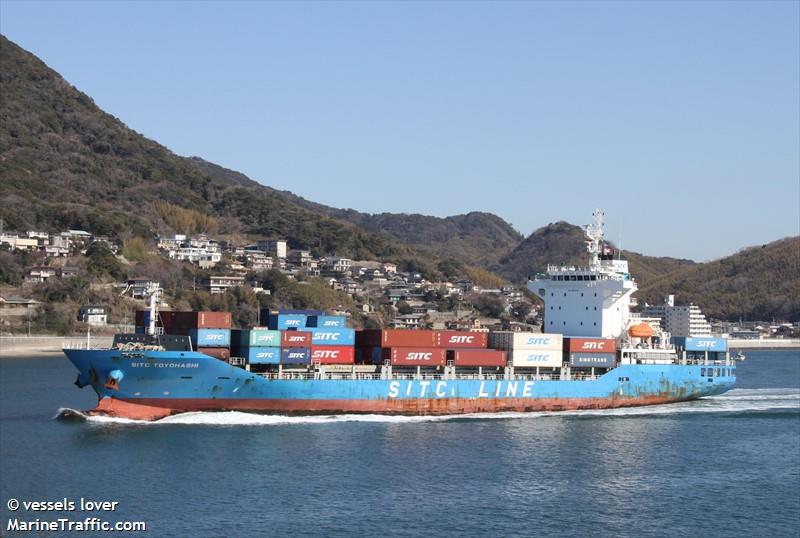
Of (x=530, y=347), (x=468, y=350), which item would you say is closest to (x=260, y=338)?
(x=468, y=350)

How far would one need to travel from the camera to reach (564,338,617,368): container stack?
165 feet

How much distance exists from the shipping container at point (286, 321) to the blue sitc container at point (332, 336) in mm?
938

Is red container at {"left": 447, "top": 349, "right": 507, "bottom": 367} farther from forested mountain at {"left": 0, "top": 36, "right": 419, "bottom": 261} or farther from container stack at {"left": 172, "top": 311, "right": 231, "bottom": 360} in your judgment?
forested mountain at {"left": 0, "top": 36, "right": 419, "bottom": 261}

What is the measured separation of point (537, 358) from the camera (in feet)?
161

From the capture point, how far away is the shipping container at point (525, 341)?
159 feet

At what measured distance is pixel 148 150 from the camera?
622 ft

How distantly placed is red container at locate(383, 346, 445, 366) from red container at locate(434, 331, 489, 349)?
19.6 inches

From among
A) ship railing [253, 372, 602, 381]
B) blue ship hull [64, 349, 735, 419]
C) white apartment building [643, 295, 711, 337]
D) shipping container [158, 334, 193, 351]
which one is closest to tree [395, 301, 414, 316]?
white apartment building [643, 295, 711, 337]

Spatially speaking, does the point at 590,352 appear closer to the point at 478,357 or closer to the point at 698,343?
the point at 478,357

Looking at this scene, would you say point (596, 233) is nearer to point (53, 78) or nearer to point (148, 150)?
point (148, 150)

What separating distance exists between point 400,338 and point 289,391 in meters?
6.04

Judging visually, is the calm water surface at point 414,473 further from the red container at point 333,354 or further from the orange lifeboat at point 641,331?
the orange lifeboat at point 641,331

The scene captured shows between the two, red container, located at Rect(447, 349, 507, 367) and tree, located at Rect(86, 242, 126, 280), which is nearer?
red container, located at Rect(447, 349, 507, 367)

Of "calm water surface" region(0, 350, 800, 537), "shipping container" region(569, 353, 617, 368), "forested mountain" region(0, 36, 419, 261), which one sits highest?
"forested mountain" region(0, 36, 419, 261)
